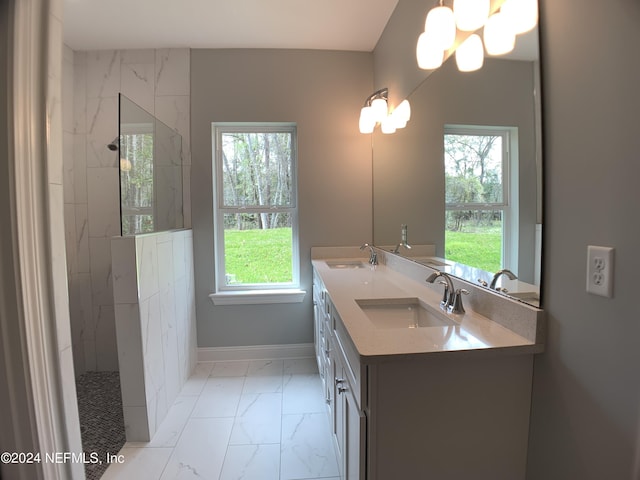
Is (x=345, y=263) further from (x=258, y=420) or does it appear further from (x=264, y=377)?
(x=258, y=420)

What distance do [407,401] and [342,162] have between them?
85.2 inches

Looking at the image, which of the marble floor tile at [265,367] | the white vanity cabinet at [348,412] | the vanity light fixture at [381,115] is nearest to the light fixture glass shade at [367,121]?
the vanity light fixture at [381,115]

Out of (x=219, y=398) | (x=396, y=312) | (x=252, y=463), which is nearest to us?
(x=396, y=312)

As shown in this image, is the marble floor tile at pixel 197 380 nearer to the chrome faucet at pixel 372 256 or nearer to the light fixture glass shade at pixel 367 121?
the chrome faucet at pixel 372 256

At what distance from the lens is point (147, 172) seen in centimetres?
212

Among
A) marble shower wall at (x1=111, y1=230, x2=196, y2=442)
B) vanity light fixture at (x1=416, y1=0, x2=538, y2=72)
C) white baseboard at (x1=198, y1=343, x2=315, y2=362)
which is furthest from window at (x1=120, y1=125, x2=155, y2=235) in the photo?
vanity light fixture at (x1=416, y1=0, x2=538, y2=72)

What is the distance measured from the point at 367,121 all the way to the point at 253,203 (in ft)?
3.89

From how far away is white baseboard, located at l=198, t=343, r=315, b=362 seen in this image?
114 inches

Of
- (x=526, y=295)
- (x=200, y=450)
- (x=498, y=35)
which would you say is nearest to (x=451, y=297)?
(x=526, y=295)

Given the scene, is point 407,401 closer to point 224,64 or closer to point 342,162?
point 342,162

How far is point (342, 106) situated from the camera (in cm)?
282

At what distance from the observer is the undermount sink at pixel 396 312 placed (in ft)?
4.99

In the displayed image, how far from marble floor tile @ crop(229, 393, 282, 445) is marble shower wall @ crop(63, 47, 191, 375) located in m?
1.47

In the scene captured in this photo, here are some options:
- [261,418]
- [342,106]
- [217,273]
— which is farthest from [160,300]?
[342,106]
